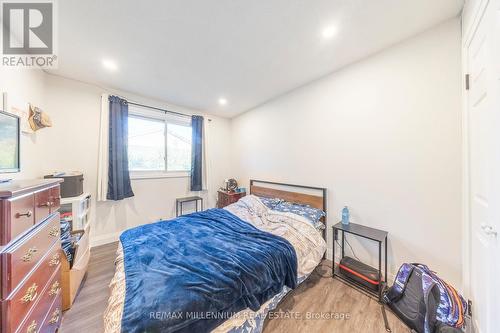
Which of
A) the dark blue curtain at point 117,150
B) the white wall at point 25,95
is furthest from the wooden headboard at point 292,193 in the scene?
the white wall at point 25,95

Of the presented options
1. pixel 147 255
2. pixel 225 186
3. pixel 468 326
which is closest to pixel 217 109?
pixel 225 186

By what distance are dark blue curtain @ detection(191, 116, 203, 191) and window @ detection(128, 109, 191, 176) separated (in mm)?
151

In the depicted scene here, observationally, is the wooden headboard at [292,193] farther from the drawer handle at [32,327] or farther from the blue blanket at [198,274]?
the drawer handle at [32,327]

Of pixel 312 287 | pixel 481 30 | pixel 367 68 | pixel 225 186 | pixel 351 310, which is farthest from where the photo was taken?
pixel 225 186

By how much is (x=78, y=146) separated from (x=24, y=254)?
2484 mm

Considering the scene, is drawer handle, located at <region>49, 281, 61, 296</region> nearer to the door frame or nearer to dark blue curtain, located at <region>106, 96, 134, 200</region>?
dark blue curtain, located at <region>106, 96, 134, 200</region>

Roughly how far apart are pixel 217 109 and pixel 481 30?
3.56 m

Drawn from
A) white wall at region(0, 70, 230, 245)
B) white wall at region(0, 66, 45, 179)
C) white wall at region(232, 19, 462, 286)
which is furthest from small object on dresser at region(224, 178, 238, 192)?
white wall at region(0, 66, 45, 179)

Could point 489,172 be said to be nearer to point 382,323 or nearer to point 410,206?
point 410,206

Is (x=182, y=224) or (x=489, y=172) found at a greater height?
(x=489, y=172)

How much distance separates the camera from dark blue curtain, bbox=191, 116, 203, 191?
3766 mm

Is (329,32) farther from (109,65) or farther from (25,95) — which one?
(25,95)

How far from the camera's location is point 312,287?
6.17 feet

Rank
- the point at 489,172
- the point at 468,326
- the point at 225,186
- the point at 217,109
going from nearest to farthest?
the point at 489,172
the point at 468,326
the point at 217,109
the point at 225,186
